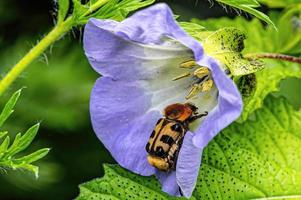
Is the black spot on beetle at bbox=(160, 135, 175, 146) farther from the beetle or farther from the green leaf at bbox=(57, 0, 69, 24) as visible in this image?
the green leaf at bbox=(57, 0, 69, 24)

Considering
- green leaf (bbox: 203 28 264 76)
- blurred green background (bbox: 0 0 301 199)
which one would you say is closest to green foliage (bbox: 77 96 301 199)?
green leaf (bbox: 203 28 264 76)

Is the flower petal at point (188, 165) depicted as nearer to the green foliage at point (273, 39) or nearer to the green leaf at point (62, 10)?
the green leaf at point (62, 10)

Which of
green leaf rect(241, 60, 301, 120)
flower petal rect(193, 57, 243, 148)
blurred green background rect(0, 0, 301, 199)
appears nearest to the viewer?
flower petal rect(193, 57, 243, 148)

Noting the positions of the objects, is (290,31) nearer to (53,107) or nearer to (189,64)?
(189,64)

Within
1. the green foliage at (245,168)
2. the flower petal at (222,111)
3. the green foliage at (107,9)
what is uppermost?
the green foliage at (107,9)

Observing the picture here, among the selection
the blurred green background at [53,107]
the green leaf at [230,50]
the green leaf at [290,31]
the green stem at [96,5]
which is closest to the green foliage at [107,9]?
the green stem at [96,5]

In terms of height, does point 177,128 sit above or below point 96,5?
below

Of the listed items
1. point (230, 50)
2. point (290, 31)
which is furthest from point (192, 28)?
point (290, 31)
